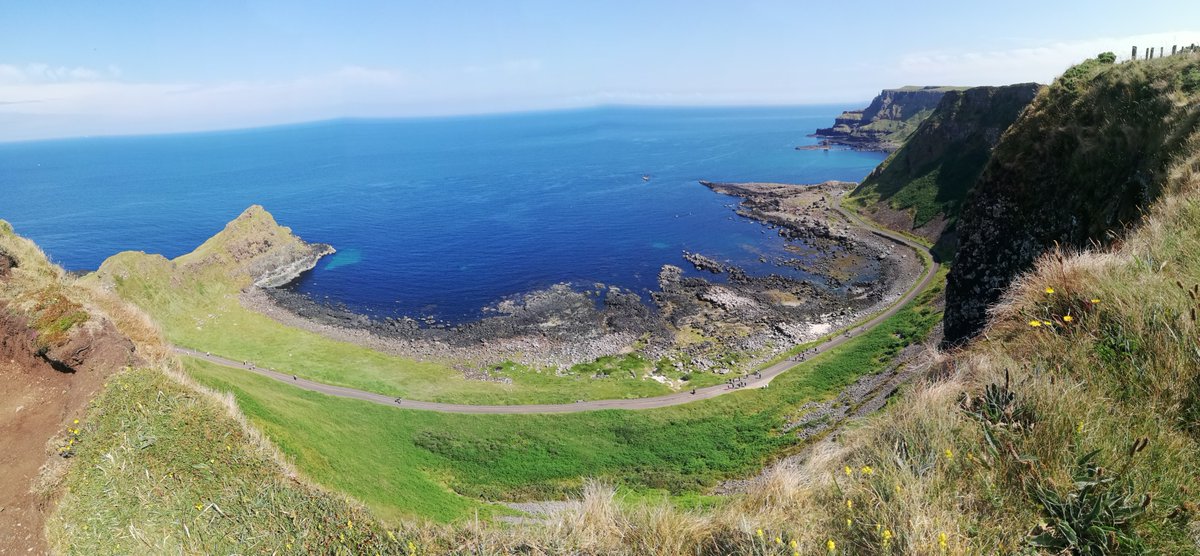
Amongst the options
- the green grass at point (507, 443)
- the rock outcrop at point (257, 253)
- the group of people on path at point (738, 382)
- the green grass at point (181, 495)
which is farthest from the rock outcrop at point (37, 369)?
the rock outcrop at point (257, 253)

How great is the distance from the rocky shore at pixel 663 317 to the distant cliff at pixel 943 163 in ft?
35.7

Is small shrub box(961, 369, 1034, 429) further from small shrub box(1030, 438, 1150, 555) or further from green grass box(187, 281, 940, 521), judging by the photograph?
green grass box(187, 281, 940, 521)

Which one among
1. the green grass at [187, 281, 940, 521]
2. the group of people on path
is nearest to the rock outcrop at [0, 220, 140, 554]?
the green grass at [187, 281, 940, 521]

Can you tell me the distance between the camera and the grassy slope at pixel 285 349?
140 feet

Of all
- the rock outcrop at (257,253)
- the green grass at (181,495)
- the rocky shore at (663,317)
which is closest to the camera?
the green grass at (181,495)

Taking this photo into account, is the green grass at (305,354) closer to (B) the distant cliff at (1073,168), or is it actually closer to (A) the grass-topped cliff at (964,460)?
(A) the grass-topped cliff at (964,460)

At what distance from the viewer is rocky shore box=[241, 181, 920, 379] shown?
50094mm

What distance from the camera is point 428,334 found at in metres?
56.9

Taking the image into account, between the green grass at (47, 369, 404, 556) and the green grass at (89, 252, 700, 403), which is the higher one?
the green grass at (47, 369, 404, 556)

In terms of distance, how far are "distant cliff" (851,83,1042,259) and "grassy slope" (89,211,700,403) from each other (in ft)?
198

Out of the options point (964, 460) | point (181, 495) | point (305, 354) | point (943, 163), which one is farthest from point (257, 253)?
point (943, 163)

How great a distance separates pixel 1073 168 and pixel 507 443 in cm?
3433

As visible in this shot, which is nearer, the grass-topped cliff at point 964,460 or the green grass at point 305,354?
the grass-topped cliff at point 964,460

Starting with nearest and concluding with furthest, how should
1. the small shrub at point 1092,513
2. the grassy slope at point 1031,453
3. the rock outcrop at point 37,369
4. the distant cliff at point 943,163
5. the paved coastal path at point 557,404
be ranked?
the small shrub at point 1092,513, the grassy slope at point 1031,453, the rock outcrop at point 37,369, the paved coastal path at point 557,404, the distant cliff at point 943,163
